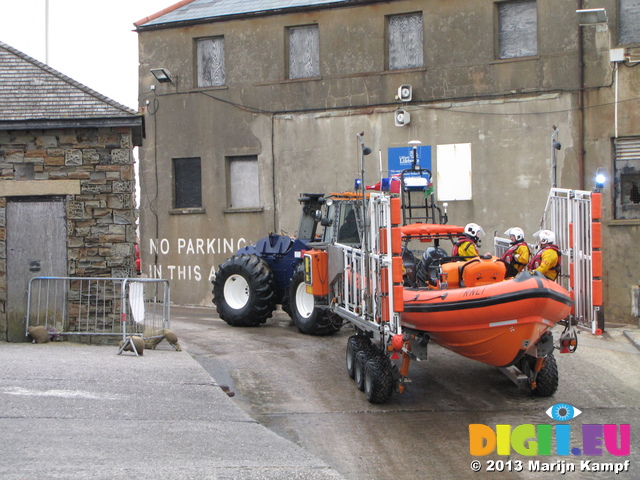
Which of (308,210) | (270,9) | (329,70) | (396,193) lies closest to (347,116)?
(329,70)

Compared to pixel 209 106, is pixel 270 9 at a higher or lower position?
higher

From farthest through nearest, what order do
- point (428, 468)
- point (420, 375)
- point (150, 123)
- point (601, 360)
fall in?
point (150, 123), point (601, 360), point (420, 375), point (428, 468)

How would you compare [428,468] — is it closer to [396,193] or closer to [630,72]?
[396,193]

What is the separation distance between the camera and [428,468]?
24.6 ft

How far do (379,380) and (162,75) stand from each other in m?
13.1

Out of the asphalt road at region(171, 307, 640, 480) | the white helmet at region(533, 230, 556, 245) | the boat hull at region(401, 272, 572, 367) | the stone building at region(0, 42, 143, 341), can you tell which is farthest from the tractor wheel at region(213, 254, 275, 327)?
the white helmet at region(533, 230, 556, 245)

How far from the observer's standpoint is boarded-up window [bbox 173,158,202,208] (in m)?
21.0

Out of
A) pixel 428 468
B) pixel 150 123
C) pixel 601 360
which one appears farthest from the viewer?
pixel 150 123

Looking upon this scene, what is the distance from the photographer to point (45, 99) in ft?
42.5

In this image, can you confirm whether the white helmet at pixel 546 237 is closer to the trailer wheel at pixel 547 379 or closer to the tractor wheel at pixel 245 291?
the trailer wheel at pixel 547 379

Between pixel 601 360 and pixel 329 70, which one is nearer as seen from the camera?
pixel 601 360

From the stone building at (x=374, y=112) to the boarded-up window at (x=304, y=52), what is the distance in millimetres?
32

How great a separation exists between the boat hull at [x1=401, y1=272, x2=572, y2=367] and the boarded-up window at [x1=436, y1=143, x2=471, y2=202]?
30.3ft

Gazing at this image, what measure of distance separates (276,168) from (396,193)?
10.9 m
